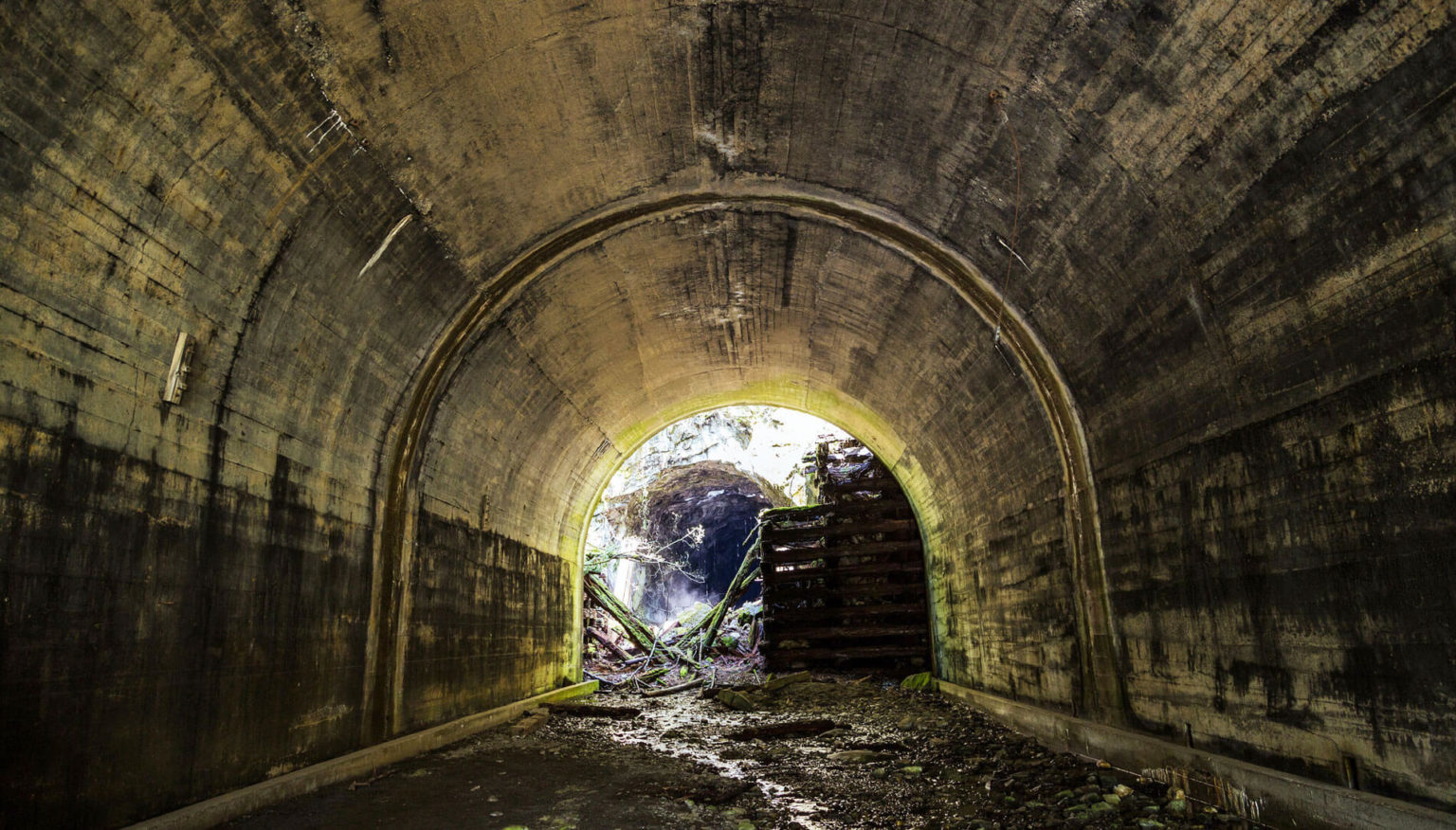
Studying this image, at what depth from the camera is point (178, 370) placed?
13.0 feet

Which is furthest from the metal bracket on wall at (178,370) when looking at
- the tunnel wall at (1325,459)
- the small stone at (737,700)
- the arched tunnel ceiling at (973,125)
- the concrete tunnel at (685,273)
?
the small stone at (737,700)

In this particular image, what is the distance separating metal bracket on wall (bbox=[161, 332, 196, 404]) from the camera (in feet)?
12.9

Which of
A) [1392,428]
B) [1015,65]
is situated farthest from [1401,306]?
[1015,65]

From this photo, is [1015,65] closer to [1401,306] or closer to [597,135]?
[1401,306]

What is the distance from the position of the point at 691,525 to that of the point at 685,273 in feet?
65.5

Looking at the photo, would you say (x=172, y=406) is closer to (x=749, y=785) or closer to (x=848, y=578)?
(x=749, y=785)

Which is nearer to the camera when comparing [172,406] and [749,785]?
[172,406]

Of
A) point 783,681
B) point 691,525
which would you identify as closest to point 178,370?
point 783,681

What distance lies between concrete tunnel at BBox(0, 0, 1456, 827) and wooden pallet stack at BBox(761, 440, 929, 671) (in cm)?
466

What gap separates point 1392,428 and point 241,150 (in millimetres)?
5080

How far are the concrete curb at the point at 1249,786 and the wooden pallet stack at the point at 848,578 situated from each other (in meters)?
5.74

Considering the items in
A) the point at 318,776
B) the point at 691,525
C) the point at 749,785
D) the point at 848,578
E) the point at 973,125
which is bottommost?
the point at 749,785

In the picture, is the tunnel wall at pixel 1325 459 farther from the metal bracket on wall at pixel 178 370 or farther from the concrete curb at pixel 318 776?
the concrete curb at pixel 318 776

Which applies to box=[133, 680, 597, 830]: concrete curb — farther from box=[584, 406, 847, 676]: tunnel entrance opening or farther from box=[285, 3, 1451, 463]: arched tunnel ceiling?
box=[584, 406, 847, 676]: tunnel entrance opening
